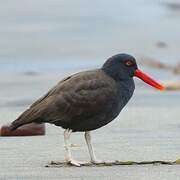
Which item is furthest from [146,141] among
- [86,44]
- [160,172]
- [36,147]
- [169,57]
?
[86,44]

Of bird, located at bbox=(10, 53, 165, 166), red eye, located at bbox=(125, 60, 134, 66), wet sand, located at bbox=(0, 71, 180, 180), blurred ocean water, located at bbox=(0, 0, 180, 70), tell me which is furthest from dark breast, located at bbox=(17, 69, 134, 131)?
blurred ocean water, located at bbox=(0, 0, 180, 70)

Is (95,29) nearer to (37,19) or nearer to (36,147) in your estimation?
(37,19)

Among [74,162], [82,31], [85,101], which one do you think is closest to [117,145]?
[85,101]

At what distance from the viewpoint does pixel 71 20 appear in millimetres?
27062

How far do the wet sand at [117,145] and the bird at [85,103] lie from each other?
13.0 inches

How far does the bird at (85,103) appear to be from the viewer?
28.4 ft

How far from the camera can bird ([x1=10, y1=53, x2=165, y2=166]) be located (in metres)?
8.65

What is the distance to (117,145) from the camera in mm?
9648

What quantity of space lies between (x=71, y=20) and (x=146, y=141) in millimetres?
17313

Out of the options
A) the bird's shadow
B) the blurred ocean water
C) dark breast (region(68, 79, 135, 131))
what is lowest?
the bird's shadow

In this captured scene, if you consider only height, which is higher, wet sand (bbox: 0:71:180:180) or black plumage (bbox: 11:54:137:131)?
black plumage (bbox: 11:54:137:131)

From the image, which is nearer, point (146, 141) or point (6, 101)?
point (146, 141)

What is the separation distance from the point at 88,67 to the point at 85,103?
10.8m

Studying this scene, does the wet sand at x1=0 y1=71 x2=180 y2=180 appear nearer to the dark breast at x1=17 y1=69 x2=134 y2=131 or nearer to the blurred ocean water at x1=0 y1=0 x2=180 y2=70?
the dark breast at x1=17 y1=69 x2=134 y2=131
